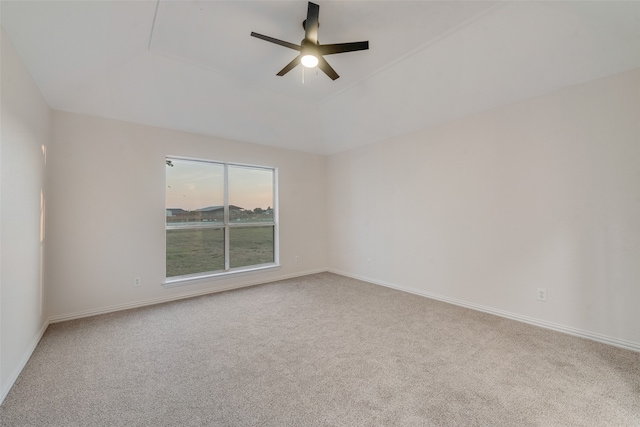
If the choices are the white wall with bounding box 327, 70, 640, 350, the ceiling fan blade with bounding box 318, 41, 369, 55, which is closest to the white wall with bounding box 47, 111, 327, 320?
the ceiling fan blade with bounding box 318, 41, 369, 55

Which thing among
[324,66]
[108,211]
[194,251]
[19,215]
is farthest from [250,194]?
[19,215]

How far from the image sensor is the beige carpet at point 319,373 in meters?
1.61

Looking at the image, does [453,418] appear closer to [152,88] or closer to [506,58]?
[506,58]

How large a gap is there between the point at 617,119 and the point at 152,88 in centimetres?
488

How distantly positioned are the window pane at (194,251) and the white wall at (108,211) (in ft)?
0.76

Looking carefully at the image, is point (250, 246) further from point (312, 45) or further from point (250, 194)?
point (312, 45)

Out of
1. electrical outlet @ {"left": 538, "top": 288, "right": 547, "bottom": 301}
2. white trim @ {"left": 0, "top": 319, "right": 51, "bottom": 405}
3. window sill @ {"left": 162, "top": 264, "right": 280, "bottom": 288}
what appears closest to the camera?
white trim @ {"left": 0, "top": 319, "right": 51, "bottom": 405}

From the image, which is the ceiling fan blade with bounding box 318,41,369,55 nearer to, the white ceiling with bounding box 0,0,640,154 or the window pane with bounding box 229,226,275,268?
the white ceiling with bounding box 0,0,640,154

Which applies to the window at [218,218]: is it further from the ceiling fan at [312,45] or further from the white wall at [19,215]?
the ceiling fan at [312,45]

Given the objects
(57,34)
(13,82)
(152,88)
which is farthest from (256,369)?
(152,88)

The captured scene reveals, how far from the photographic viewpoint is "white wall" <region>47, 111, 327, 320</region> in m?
3.07

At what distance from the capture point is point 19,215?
6.89ft

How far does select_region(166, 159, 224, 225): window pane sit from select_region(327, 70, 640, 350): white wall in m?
2.79

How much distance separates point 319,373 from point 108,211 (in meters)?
3.24
